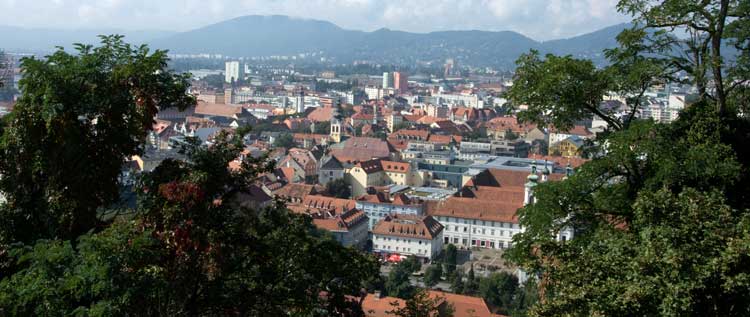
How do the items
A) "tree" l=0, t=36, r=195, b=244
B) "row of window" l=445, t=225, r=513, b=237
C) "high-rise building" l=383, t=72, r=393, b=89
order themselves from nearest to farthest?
"tree" l=0, t=36, r=195, b=244
"row of window" l=445, t=225, r=513, b=237
"high-rise building" l=383, t=72, r=393, b=89

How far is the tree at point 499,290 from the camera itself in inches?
516

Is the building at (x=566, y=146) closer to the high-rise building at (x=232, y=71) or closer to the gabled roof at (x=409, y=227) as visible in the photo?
the gabled roof at (x=409, y=227)

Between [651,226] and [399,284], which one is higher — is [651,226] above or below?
above

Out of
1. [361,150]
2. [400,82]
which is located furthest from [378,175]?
[400,82]

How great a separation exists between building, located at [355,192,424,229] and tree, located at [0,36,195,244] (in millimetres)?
17354

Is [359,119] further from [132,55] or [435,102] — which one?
[132,55]

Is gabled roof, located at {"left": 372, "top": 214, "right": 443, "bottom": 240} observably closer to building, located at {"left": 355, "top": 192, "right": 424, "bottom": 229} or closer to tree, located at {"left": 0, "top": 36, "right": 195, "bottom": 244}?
building, located at {"left": 355, "top": 192, "right": 424, "bottom": 229}

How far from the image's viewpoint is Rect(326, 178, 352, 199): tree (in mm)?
23875

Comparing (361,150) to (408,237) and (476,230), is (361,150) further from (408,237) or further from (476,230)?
(408,237)

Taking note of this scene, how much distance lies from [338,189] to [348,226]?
5801mm

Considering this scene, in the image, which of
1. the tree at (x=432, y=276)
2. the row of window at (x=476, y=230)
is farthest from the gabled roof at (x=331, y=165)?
the tree at (x=432, y=276)

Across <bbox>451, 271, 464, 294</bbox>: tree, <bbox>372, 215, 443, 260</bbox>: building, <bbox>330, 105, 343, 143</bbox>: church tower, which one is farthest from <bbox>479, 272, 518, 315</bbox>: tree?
<bbox>330, 105, 343, 143</bbox>: church tower

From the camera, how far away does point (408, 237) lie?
17984mm

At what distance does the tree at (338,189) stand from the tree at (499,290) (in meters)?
10.6
